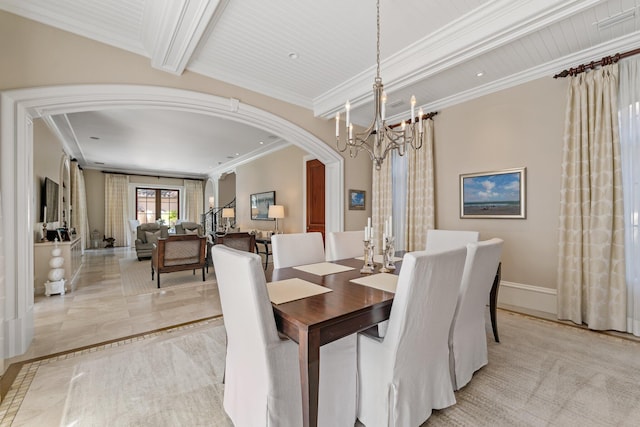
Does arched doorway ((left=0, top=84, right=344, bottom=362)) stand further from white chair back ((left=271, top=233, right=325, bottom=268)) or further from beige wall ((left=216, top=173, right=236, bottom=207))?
beige wall ((left=216, top=173, right=236, bottom=207))

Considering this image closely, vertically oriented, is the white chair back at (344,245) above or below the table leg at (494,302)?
above


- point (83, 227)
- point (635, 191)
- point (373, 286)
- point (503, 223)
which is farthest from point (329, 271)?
point (83, 227)

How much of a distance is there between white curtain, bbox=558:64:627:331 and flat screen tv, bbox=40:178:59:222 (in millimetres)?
7234

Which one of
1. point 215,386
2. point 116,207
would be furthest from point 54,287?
point 116,207

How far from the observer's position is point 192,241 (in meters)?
4.82

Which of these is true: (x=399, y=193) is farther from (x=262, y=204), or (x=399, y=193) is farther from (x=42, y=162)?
(x=42, y=162)

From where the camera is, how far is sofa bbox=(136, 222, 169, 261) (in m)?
6.76

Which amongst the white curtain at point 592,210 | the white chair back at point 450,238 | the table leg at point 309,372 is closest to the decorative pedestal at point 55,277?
the table leg at point 309,372

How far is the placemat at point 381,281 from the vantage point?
172 cm

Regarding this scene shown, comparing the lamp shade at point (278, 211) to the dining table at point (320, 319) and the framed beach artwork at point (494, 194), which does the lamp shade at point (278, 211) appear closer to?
the framed beach artwork at point (494, 194)

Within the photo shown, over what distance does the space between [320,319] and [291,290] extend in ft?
1.61

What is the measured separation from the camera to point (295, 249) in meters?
2.58

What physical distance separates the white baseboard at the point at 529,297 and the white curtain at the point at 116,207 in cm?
1143

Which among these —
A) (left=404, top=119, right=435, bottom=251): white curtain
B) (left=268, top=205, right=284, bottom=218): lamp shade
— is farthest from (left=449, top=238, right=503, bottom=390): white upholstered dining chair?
(left=268, top=205, right=284, bottom=218): lamp shade
